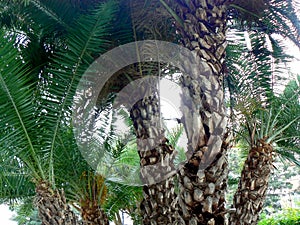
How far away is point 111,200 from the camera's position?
284 inches

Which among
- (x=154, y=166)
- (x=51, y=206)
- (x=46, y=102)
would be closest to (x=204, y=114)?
(x=154, y=166)

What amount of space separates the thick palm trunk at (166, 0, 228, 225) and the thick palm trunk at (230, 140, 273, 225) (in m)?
→ 1.90

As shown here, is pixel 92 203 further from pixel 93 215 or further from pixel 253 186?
pixel 253 186

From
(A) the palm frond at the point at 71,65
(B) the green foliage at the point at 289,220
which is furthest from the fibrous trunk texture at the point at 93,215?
(B) the green foliage at the point at 289,220

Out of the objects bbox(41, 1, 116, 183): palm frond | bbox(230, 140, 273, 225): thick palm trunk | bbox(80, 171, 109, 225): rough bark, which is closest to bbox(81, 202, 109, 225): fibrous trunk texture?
bbox(80, 171, 109, 225): rough bark

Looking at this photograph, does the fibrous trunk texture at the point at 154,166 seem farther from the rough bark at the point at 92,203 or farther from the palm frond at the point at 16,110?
the palm frond at the point at 16,110

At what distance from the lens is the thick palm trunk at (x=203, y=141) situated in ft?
11.9

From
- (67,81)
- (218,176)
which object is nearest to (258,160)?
(218,176)

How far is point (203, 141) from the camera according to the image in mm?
3627

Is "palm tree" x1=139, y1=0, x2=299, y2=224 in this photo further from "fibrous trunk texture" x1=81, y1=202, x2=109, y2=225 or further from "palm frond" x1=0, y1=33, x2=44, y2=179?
"fibrous trunk texture" x1=81, y1=202, x2=109, y2=225

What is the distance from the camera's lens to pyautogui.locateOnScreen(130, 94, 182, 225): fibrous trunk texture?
186 inches

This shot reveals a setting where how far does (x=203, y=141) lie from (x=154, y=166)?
1.22 meters

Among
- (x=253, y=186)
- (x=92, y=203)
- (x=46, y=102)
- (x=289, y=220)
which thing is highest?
(x=46, y=102)

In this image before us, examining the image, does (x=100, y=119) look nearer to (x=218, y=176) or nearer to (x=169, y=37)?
(x=169, y=37)
